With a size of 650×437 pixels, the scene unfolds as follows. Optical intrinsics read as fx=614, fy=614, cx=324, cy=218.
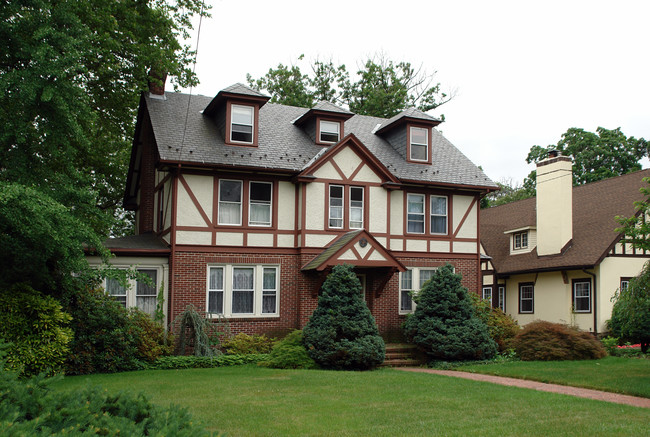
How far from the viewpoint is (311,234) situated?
20359mm

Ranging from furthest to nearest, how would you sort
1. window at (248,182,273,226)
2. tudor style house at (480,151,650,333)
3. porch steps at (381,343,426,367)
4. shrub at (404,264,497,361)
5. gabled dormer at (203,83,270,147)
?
tudor style house at (480,151,650,333)
gabled dormer at (203,83,270,147)
window at (248,182,273,226)
porch steps at (381,343,426,367)
shrub at (404,264,497,361)

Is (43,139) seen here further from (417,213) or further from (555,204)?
(555,204)

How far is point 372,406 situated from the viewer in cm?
1074

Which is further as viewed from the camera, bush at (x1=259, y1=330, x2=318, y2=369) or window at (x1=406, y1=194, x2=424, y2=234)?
window at (x1=406, y1=194, x2=424, y2=234)

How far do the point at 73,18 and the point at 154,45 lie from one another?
8679 mm

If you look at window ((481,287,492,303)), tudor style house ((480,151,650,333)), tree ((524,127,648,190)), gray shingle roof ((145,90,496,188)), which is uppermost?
tree ((524,127,648,190))

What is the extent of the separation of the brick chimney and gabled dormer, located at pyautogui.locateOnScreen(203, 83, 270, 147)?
1345 cm

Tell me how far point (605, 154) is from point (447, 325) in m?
32.7

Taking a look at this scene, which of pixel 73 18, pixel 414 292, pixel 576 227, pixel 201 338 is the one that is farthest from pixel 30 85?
pixel 576 227

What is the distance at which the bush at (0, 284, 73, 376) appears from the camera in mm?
13586

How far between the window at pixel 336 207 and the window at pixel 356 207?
420mm

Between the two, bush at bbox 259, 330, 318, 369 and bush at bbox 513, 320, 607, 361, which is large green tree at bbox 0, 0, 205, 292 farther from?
bush at bbox 513, 320, 607, 361

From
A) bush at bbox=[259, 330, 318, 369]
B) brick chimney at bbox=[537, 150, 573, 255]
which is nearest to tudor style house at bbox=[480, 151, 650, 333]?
brick chimney at bbox=[537, 150, 573, 255]

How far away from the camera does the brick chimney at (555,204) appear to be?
87.0 ft
